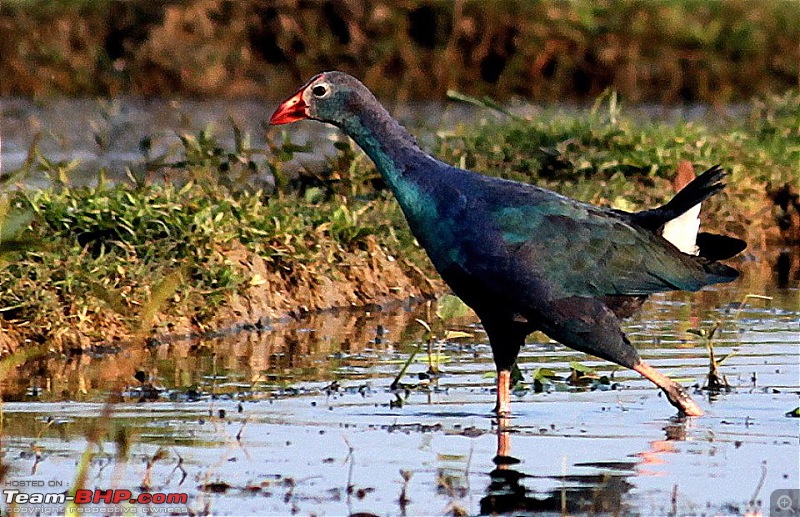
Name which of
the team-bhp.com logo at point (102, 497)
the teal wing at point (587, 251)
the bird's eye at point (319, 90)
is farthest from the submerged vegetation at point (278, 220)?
the teal wing at point (587, 251)

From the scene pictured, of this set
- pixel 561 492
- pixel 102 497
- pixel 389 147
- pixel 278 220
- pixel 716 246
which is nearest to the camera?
pixel 102 497

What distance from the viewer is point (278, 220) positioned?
9938 millimetres

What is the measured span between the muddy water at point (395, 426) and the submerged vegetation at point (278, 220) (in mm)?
236

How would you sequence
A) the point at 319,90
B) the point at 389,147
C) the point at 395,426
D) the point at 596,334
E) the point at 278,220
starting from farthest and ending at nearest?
1. the point at 278,220
2. the point at 319,90
3. the point at 389,147
4. the point at 596,334
5. the point at 395,426

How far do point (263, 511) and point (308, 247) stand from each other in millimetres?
4545

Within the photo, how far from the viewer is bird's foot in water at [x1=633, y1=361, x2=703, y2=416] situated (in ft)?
23.4

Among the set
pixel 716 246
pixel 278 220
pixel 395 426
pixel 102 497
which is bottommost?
pixel 102 497

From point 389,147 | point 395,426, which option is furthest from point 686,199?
point 395,426

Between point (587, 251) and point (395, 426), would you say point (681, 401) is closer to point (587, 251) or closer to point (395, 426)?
point (587, 251)

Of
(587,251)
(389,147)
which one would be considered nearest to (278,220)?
(389,147)

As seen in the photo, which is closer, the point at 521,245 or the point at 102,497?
the point at 102,497

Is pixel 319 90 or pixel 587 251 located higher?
pixel 319 90

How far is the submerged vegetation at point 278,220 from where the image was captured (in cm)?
864

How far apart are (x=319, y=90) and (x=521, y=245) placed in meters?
1.08
